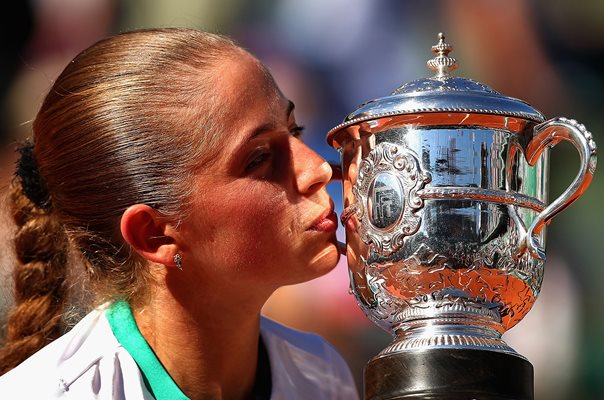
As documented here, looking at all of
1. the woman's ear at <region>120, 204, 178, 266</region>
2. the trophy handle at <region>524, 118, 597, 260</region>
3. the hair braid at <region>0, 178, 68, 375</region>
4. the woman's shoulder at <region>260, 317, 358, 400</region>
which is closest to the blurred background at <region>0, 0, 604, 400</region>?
the woman's shoulder at <region>260, 317, 358, 400</region>

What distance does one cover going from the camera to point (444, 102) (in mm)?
1687

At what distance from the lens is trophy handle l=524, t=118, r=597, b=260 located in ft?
5.43

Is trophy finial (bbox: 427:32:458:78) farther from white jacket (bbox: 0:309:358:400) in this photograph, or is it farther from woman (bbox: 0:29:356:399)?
white jacket (bbox: 0:309:358:400)

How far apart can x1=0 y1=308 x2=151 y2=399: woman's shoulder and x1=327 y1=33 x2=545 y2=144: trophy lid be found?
62cm

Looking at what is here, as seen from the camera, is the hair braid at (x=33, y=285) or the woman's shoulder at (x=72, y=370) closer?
the woman's shoulder at (x=72, y=370)

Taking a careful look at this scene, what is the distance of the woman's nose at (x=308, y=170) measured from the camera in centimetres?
195

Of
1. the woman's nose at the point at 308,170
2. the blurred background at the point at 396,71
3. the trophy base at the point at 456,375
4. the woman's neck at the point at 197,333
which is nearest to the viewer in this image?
the trophy base at the point at 456,375

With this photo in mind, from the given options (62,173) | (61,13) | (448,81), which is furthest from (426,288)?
(61,13)

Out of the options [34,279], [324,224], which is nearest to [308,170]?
[324,224]

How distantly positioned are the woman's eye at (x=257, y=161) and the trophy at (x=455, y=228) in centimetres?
29

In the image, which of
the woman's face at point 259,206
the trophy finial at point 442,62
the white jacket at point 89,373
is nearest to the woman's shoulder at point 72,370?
the white jacket at point 89,373

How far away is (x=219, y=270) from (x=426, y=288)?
456 millimetres

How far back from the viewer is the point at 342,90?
3.78 metres

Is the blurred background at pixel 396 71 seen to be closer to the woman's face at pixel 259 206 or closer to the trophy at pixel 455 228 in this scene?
the woman's face at pixel 259 206
